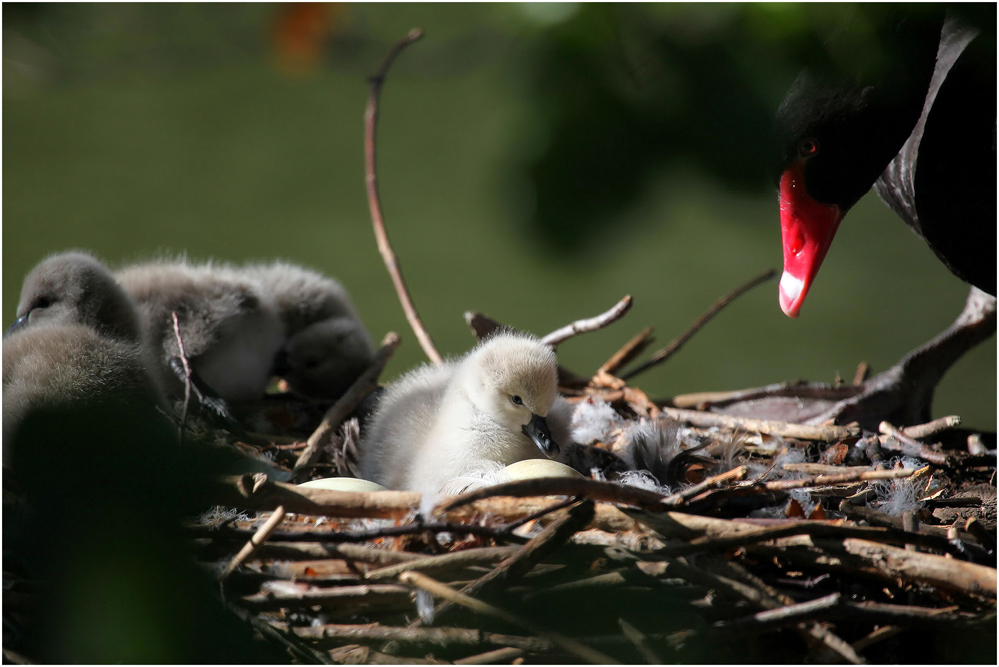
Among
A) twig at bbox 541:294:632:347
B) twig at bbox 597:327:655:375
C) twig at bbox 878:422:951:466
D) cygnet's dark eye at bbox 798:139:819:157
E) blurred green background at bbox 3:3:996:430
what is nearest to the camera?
blurred green background at bbox 3:3:996:430

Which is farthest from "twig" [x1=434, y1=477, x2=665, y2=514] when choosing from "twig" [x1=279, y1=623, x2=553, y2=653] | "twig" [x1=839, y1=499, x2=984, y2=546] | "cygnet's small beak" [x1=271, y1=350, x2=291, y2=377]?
"cygnet's small beak" [x1=271, y1=350, x2=291, y2=377]

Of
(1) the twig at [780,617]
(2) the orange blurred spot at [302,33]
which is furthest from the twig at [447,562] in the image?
(2) the orange blurred spot at [302,33]

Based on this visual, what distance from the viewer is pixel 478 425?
1.12 m

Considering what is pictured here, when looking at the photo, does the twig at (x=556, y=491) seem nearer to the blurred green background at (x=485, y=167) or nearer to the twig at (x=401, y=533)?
the twig at (x=401, y=533)

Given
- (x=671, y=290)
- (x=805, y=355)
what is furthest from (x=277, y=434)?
(x=805, y=355)

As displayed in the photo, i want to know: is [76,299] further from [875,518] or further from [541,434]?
[875,518]

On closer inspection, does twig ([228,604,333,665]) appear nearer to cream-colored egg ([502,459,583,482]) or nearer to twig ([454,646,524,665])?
twig ([454,646,524,665])

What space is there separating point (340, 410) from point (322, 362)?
0.27 meters

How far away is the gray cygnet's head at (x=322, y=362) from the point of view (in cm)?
158

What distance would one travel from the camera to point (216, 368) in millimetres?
1408

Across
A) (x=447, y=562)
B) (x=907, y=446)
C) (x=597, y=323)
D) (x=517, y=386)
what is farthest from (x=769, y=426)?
(x=447, y=562)

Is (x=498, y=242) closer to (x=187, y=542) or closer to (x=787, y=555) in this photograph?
(x=187, y=542)

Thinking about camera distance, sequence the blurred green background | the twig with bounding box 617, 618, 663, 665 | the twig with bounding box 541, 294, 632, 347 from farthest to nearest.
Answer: the twig with bounding box 541, 294, 632, 347, the twig with bounding box 617, 618, 663, 665, the blurred green background

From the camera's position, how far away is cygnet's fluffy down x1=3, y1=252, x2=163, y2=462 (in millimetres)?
907
